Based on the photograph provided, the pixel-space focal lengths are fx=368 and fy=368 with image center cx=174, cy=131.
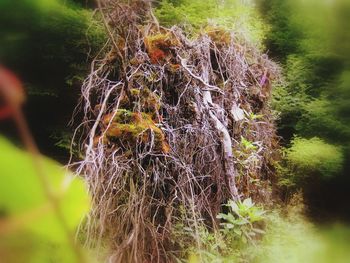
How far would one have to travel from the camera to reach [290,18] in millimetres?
2180

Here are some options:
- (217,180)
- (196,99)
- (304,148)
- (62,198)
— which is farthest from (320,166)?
(62,198)

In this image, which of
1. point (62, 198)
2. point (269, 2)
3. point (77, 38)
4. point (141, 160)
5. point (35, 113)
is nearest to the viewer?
point (62, 198)

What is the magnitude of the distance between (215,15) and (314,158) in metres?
1.25

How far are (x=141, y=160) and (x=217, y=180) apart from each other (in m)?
0.53

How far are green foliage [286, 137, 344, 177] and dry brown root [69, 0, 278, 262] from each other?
26 cm

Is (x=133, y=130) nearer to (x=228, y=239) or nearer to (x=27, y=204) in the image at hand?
(x=228, y=239)

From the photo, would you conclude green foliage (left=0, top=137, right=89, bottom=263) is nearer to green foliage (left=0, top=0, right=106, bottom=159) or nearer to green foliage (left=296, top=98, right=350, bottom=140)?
green foliage (left=0, top=0, right=106, bottom=159)

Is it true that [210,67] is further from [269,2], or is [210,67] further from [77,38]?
[77,38]

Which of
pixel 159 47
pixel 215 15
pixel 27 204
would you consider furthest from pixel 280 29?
pixel 27 204

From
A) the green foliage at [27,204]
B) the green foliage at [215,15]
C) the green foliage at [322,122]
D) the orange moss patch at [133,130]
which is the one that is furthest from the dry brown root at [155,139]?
the green foliage at [27,204]

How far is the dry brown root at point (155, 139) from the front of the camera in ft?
4.58

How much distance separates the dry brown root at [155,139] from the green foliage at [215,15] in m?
0.13

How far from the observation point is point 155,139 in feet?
5.25

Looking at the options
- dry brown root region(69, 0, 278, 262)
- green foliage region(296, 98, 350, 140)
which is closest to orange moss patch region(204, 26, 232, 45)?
dry brown root region(69, 0, 278, 262)
